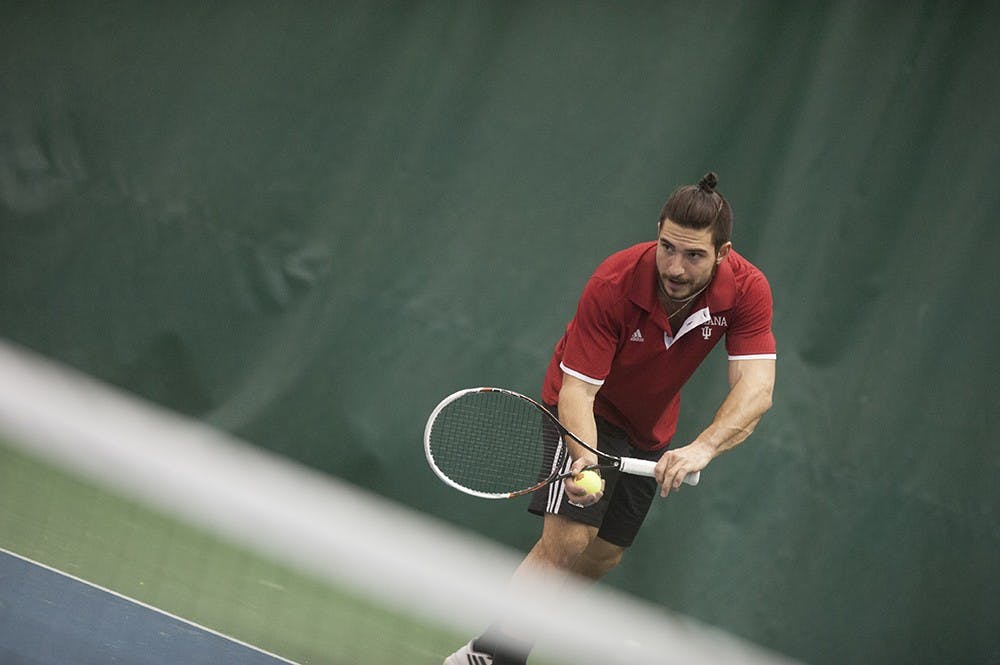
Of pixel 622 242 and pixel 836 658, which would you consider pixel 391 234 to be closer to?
pixel 622 242

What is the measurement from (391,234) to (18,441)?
1619mm

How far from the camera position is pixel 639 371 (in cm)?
345

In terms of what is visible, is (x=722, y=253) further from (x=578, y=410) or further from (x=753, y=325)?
(x=578, y=410)

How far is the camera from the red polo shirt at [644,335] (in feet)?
10.7

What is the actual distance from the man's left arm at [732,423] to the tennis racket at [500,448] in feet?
0.70

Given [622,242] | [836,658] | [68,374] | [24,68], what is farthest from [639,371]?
[24,68]

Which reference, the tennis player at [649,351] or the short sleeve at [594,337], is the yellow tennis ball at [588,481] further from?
the short sleeve at [594,337]

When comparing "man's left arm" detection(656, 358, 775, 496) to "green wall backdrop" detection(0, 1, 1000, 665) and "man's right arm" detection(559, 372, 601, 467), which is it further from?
"green wall backdrop" detection(0, 1, 1000, 665)

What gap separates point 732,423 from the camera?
129 inches

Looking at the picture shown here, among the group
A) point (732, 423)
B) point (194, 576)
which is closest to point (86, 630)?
point (194, 576)

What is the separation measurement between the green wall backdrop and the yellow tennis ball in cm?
168

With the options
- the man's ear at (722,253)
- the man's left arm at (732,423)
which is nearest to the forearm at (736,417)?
the man's left arm at (732,423)

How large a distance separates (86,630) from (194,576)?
804 mm

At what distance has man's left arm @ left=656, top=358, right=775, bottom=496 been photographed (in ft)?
9.78
